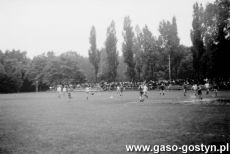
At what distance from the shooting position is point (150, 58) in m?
68.2

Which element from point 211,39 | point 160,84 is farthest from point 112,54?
point 211,39

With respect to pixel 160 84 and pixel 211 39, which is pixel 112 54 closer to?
pixel 160 84

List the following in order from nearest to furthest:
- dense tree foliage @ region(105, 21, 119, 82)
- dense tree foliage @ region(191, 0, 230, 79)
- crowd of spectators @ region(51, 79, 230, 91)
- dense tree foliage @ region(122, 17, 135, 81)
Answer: dense tree foliage @ region(191, 0, 230, 79)
crowd of spectators @ region(51, 79, 230, 91)
dense tree foliage @ region(122, 17, 135, 81)
dense tree foliage @ region(105, 21, 119, 82)

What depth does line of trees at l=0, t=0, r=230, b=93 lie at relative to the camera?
168ft

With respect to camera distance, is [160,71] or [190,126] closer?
[190,126]

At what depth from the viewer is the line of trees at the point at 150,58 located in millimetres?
51156

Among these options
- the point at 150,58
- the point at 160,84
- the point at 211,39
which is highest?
the point at 211,39

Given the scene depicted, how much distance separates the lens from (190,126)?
12406mm

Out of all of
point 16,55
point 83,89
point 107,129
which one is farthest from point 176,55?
point 16,55

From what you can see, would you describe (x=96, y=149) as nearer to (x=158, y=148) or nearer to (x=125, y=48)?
(x=158, y=148)

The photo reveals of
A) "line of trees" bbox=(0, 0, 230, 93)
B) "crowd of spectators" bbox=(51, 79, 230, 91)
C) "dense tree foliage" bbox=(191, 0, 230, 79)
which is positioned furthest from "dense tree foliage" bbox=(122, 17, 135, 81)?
"dense tree foliage" bbox=(191, 0, 230, 79)

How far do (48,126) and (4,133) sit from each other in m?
2.13

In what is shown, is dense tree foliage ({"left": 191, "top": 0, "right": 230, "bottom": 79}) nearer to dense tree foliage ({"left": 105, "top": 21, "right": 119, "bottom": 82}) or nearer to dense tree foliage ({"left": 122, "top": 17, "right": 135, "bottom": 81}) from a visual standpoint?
dense tree foliage ({"left": 122, "top": 17, "right": 135, "bottom": 81})

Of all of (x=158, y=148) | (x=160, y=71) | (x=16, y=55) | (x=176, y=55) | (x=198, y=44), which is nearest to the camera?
(x=158, y=148)
